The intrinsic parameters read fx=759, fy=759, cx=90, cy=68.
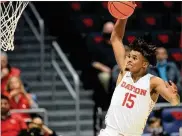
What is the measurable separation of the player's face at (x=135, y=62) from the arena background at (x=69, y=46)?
3618 mm

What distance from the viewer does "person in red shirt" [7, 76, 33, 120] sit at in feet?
31.2

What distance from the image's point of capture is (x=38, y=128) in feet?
29.3

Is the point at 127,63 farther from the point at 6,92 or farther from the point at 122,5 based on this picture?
the point at 6,92

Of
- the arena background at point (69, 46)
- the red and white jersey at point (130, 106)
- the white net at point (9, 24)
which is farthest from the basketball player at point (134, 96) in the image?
the arena background at point (69, 46)

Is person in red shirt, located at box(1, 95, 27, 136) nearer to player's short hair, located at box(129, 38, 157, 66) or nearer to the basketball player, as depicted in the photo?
the basketball player

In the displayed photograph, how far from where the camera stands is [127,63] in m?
6.43

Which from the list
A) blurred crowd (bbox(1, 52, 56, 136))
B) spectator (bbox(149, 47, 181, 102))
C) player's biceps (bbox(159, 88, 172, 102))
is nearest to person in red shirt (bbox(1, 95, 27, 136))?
blurred crowd (bbox(1, 52, 56, 136))

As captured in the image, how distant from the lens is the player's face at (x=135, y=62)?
642 cm

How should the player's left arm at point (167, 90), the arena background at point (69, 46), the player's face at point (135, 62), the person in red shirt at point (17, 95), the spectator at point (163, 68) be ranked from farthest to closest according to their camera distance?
1. the arena background at point (69, 46)
2. the spectator at point (163, 68)
3. the person in red shirt at point (17, 95)
4. the player's face at point (135, 62)
5. the player's left arm at point (167, 90)

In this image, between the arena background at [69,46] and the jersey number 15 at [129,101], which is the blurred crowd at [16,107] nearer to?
the arena background at [69,46]

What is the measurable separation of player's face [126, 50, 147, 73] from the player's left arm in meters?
0.17

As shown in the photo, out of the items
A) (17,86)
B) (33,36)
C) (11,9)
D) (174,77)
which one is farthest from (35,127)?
(33,36)

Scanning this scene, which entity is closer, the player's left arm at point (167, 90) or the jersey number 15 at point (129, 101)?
the player's left arm at point (167, 90)

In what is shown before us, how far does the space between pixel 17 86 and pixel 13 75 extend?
248mm
